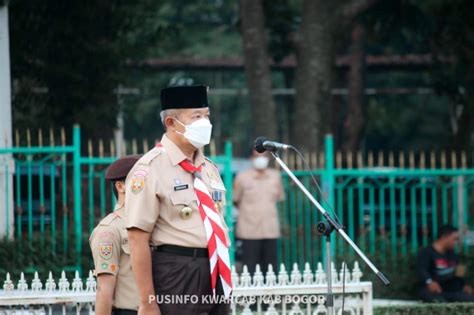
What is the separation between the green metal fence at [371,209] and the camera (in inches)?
495

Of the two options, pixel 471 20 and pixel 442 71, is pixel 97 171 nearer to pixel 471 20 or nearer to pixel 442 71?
pixel 471 20

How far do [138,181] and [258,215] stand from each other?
261 inches

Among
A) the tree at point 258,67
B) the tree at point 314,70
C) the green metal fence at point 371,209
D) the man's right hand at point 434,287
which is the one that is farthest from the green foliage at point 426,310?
the tree at point 258,67

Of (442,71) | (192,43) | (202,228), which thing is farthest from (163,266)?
(192,43)

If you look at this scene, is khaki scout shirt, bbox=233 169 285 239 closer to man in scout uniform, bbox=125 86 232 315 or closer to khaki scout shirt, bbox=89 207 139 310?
khaki scout shirt, bbox=89 207 139 310

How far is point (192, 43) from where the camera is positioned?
110 ft

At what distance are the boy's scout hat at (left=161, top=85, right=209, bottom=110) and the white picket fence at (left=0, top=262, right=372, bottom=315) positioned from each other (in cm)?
253

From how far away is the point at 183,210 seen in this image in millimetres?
5500

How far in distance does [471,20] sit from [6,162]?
8.24m

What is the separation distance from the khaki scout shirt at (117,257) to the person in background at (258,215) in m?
5.99

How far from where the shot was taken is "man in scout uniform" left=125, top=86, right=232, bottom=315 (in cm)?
540

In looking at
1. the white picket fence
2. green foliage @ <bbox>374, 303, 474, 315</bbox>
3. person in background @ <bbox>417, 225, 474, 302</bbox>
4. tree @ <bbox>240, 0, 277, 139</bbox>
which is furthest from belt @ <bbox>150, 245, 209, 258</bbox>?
tree @ <bbox>240, 0, 277, 139</bbox>

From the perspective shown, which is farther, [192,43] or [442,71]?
[192,43]

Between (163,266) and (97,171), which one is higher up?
(97,171)
